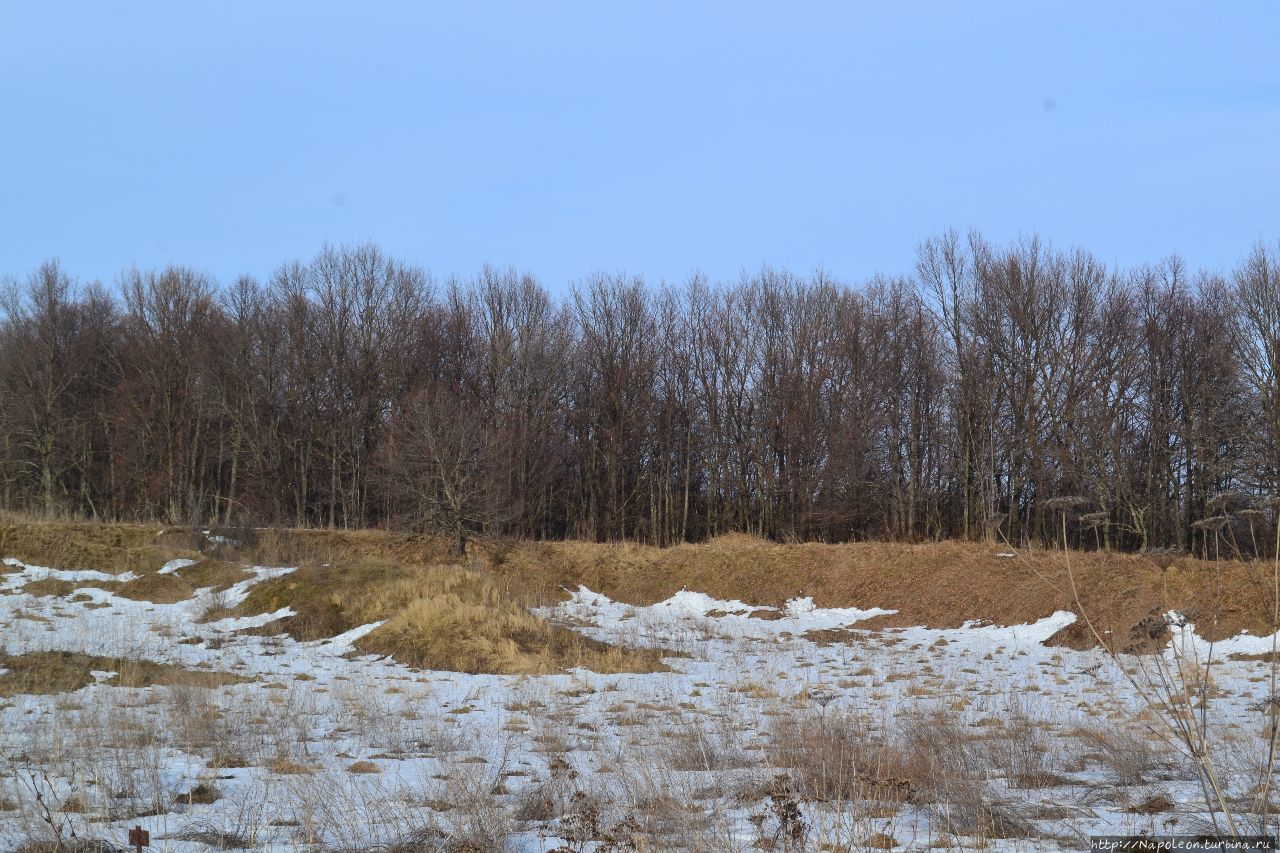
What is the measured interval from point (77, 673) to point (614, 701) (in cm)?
671

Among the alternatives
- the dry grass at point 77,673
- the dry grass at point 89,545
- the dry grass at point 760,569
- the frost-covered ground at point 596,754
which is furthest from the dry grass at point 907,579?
the dry grass at point 77,673

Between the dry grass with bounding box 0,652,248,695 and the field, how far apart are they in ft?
0.24

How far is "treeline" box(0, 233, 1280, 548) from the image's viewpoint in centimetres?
3672

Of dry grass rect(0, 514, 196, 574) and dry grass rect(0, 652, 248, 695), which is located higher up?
dry grass rect(0, 514, 196, 574)

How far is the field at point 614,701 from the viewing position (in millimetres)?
5324

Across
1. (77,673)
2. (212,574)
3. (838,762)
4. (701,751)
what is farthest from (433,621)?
(838,762)

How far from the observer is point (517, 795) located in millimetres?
6230

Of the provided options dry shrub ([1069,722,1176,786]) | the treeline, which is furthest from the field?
the treeline

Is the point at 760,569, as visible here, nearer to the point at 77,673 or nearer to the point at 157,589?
the point at 157,589

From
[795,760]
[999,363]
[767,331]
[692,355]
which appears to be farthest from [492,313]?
[795,760]

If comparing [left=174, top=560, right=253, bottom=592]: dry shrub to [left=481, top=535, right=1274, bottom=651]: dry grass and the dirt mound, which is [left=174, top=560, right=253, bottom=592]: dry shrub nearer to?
the dirt mound

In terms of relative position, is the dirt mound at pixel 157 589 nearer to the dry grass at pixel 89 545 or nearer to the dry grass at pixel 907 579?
the dry grass at pixel 89 545

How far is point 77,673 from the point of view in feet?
38.3

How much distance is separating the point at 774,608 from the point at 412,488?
12.1m
